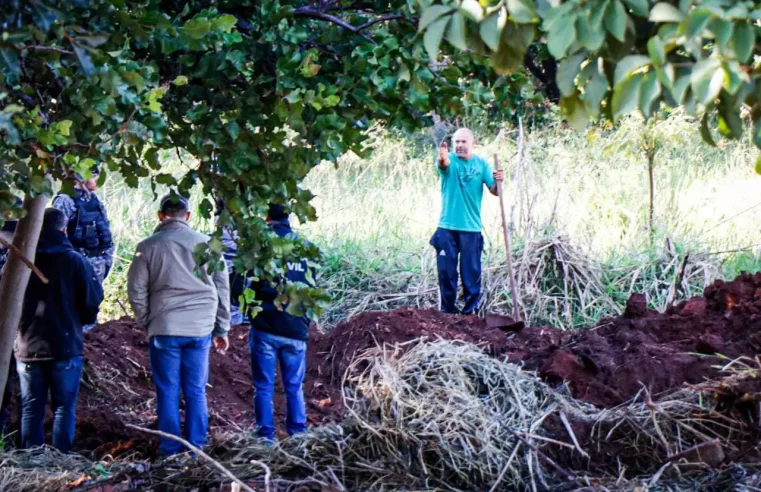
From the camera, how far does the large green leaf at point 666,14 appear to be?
1743 mm

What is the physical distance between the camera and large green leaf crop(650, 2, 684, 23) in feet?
5.72

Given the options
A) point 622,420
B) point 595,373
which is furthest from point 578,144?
point 622,420

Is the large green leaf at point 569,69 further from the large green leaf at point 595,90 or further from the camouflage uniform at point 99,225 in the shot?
the camouflage uniform at point 99,225

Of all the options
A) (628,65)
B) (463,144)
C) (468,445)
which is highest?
(463,144)

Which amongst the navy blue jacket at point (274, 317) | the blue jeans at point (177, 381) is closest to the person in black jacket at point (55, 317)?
the blue jeans at point (177, 381)

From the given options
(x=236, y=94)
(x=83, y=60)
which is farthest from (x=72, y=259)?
(x=83, y=60)

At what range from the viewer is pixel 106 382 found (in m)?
7.66

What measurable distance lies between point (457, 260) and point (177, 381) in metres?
4.19

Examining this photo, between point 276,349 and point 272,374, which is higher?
point 276,349

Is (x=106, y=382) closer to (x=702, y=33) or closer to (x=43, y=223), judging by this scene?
(x=43, y=223)

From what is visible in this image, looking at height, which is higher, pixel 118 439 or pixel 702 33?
pixel 702 33

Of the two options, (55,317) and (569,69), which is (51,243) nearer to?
(55,317)

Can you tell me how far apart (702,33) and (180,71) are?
2.54 m

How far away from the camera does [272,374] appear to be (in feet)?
20.1
